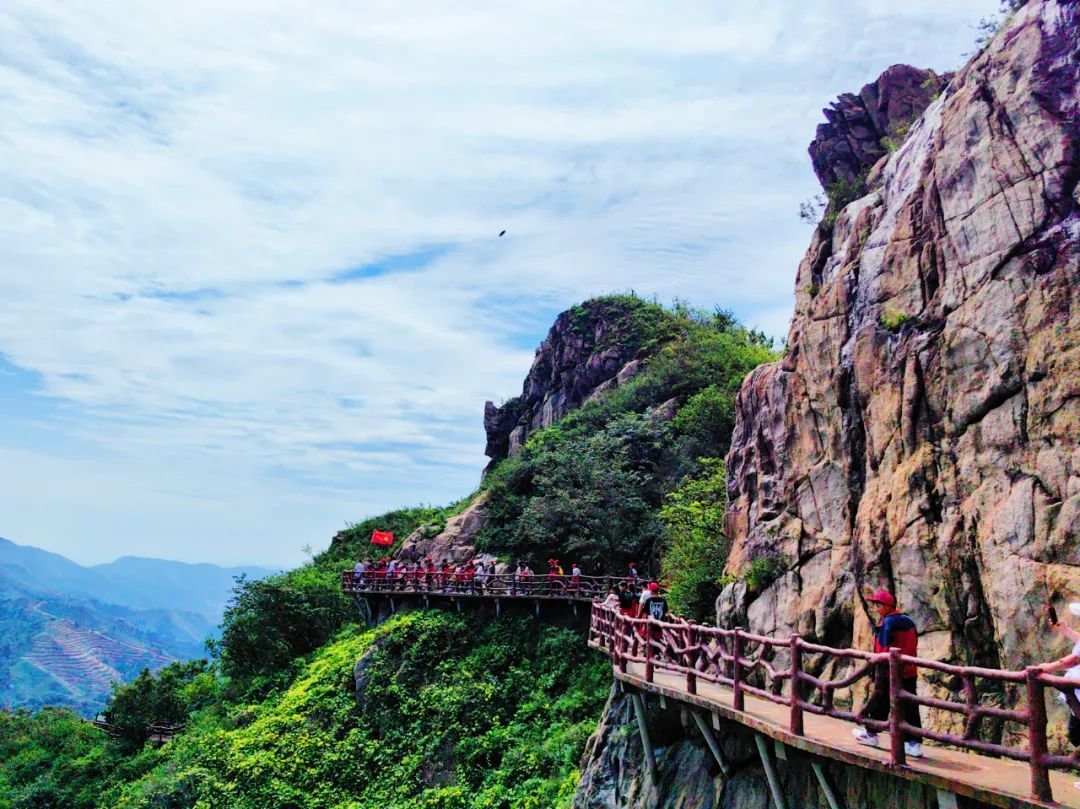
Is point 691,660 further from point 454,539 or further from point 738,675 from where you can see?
point 454,539

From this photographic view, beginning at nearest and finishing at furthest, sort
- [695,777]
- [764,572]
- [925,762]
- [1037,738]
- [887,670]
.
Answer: [1037,738] < [925,762] < [887,670] < [695,777] < [764,572]

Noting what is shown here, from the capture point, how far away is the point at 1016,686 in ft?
32.7

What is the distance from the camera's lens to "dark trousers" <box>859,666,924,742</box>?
8.35 metres

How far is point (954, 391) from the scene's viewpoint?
12195 mm

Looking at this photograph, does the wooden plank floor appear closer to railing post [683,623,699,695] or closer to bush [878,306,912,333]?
railing post [683,623,699,695]

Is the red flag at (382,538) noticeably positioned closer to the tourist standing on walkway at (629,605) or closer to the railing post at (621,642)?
the tourist standing on walkway at (629,605)

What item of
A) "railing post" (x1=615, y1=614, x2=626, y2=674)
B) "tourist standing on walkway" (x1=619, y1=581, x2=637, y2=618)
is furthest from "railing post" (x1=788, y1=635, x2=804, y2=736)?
"tourist standing on walkway" (x1=619, y1=581, x2=637, y2=618)

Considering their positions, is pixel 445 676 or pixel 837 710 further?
pixel 445 676

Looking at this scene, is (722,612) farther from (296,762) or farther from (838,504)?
(296,762)

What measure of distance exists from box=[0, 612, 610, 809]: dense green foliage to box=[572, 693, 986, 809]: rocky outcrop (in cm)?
361

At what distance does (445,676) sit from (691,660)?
1719 centimetres

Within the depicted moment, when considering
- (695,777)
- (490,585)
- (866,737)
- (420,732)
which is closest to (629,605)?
(695,777)

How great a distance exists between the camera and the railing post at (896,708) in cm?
782

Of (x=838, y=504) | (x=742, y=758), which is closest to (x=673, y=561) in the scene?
(x=838, y=504)
